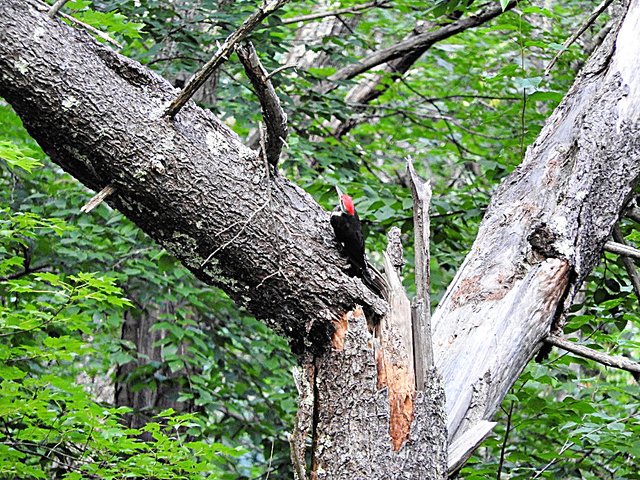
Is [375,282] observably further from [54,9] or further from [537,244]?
[54,9]

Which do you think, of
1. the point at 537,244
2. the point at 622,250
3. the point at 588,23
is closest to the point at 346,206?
the point at 537,244

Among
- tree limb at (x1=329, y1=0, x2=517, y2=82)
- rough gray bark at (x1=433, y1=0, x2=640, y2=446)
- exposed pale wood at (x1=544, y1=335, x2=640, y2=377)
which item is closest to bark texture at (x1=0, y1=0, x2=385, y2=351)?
rough gray bark at (x1=433, y1=0, x2=640, y2=446)

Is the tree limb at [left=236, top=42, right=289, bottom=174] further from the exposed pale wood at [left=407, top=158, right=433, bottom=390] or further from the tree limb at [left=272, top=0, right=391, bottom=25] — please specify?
the tree limb at [left=272, top=0, right=391, bottom=25]

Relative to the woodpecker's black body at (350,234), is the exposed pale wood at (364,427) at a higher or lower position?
lower

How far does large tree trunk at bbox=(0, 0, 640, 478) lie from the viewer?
5.21 ft

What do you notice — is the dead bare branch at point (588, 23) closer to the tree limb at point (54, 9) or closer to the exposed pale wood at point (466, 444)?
the exposed pale wood at point (466, 444)

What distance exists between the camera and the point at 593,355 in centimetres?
182

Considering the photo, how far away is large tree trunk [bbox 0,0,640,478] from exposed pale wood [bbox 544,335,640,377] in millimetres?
80

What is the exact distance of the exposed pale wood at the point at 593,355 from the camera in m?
1.83

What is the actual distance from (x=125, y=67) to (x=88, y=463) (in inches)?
80.5

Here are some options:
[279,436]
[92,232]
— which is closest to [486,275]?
[92,232]

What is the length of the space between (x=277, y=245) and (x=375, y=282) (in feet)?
0.92

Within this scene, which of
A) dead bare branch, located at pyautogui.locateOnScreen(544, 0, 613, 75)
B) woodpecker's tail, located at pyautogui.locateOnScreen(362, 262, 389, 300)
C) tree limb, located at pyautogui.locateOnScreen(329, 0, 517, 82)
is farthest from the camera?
tree limb, located at pyautogui.locateOnScreen(329, 0, 517, 82)

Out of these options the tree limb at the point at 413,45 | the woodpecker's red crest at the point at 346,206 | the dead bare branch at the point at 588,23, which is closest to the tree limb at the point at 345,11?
the tree limb at the point at 413,45
